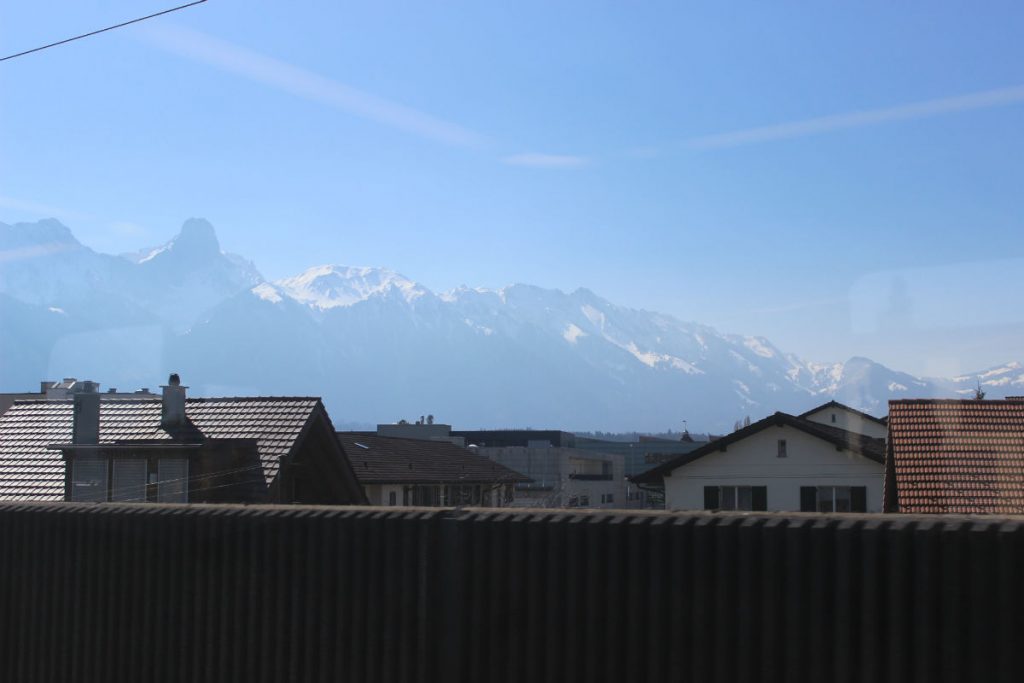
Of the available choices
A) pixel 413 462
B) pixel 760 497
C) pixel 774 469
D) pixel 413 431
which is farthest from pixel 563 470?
pixel 760 497

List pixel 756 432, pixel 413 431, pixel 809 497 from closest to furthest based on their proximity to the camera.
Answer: pixel 809 497 < pixel 756 432 < pixel 413 431

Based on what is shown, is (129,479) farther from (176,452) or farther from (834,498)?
(834,498)

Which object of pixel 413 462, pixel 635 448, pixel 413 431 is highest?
pixel 635 448

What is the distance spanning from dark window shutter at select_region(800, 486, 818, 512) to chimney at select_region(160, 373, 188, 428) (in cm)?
2237

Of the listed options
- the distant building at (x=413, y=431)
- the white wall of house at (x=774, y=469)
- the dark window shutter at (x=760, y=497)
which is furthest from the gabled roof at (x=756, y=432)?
the distant building at (x=413, y=431)

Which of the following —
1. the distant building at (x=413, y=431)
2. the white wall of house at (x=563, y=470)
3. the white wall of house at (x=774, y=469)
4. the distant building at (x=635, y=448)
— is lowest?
the white wall of house at (x=774, y=469)

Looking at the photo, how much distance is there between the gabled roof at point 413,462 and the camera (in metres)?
47.9

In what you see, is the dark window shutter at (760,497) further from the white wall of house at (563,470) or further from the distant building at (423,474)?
the white wall of house at (563,470)

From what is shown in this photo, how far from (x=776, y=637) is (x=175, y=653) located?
467 cm

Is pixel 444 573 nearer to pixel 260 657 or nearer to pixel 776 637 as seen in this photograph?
pixel 260 657

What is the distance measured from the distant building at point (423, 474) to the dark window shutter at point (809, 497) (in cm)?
1340

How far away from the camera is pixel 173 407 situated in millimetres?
29219

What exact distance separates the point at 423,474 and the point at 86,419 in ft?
78.4

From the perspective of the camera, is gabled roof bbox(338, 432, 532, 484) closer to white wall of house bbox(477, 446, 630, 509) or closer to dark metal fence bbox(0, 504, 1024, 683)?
dark metal fence bbox(0, 504, 1024, 683)
